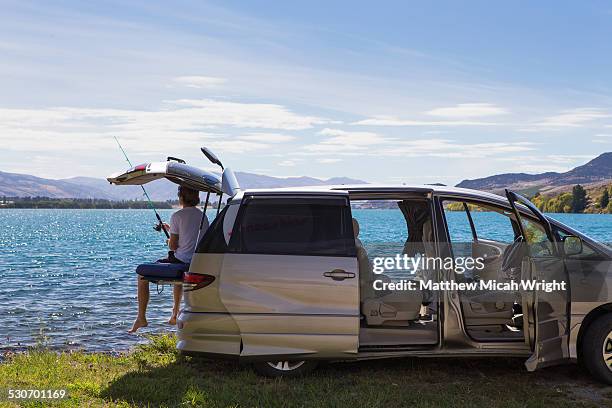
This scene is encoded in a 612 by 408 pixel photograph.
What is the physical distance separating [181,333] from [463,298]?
312cm

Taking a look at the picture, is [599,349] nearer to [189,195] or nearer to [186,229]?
[186,229]

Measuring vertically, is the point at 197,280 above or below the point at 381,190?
below

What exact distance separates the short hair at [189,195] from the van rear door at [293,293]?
7.86ft

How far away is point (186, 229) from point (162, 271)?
2.93 feet

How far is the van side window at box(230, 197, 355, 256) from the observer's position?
7625 millimetres

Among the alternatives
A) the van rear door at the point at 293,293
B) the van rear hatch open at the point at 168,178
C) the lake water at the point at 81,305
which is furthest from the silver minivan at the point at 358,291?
the van rear hatch open at the point at 168,178

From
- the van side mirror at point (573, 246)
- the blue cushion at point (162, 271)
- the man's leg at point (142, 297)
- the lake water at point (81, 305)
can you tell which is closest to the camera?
the van side mirror at point (573, 246)

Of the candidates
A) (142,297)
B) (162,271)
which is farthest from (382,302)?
(142,297)

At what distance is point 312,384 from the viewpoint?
7.47 meters

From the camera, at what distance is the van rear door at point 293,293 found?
7.50 meters

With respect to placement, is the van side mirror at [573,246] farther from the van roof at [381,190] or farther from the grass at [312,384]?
the grass at [312,384]

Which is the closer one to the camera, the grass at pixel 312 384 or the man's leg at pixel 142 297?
the grass at pixel 312 384

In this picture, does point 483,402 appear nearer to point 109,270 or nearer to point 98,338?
point 98,338

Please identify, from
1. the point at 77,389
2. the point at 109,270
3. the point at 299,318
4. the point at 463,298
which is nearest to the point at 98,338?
the point at 77,389
